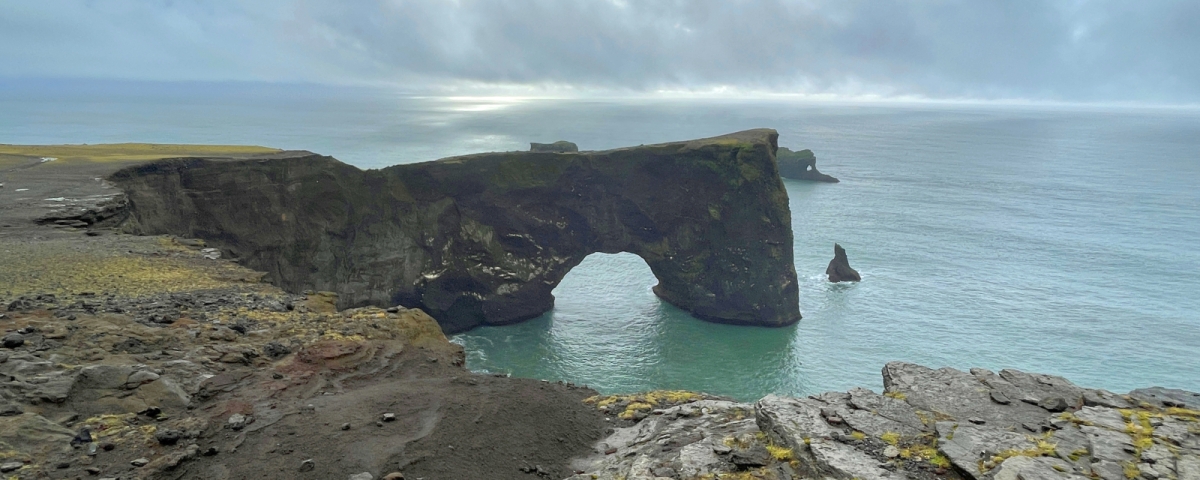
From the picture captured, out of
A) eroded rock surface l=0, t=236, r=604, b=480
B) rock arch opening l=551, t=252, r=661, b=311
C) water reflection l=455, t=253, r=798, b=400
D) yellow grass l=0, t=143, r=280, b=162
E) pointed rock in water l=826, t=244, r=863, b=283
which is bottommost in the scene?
water reflection l=455, t=253, r=798, b=400

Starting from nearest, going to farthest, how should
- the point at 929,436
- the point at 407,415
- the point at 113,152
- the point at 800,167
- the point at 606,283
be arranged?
the point at 929,436 < the point at 407,415 < the point at 113,152 < the point at 606,283 < the point at 800,167

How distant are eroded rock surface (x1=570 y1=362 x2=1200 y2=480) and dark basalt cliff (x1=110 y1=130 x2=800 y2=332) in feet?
116

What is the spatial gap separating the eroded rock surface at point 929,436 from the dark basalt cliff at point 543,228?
35.2 m

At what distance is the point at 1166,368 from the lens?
41938 mm

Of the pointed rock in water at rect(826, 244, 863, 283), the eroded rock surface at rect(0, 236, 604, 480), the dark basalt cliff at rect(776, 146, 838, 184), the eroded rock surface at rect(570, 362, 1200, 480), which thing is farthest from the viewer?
the dark basalt cliff at rect(776, 146, 838, 184)

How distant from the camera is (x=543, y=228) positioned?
5166 cm

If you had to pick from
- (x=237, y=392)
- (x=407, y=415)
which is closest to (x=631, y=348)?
(x=407, y=415)

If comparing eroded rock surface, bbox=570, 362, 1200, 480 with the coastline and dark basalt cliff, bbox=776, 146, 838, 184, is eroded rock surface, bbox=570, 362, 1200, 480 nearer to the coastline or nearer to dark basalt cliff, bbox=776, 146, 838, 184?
the coastline

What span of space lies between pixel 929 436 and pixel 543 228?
4229 centimetres

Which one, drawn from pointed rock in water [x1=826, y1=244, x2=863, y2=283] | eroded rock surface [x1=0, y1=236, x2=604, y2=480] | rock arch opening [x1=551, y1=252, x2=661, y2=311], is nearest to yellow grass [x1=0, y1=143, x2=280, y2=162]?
eroded rock surface [x1=0, y1=236, x2=604, y2=480]

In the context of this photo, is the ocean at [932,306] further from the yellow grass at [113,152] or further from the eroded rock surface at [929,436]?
the eroded rock surface at [929,436]

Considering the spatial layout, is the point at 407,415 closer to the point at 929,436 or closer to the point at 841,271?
the point at 929,436

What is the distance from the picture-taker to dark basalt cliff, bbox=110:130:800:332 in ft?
146

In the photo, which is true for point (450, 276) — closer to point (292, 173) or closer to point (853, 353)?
point (292, 173)
